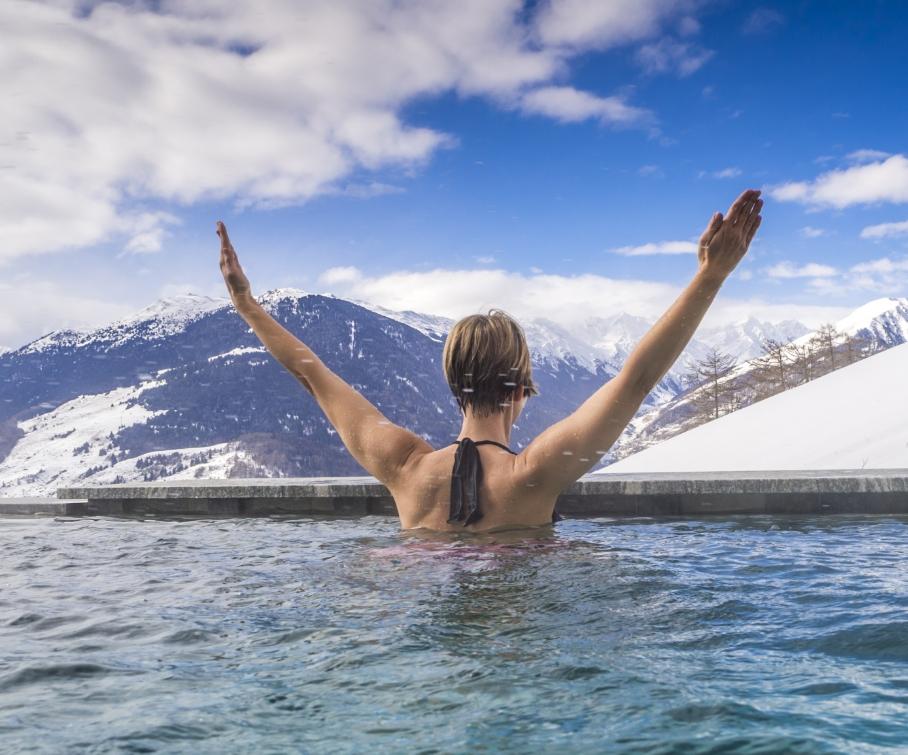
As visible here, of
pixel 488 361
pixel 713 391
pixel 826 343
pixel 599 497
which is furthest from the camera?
pixel 826 343

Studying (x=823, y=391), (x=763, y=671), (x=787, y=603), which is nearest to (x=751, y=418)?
(x=823, y=391)

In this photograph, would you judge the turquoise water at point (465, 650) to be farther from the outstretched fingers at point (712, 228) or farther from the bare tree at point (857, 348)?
the bare tree at point (857, 348)

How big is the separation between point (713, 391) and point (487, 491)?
53.6 metres

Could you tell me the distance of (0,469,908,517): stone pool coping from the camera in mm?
6883

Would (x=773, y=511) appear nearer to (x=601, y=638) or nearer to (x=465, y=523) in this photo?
(x=465, y=523)

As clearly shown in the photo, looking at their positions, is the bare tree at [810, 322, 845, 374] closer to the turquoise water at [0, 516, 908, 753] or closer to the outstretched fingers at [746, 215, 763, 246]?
the turquoise water at [0, 516, 908, 753]

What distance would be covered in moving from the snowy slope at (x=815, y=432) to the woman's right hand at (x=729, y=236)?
7971 millimetres

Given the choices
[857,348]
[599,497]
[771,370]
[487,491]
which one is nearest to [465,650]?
[487,491]

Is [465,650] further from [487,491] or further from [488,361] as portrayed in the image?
[488,361]

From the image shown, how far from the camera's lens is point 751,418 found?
15484mm

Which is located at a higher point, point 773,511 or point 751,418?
point 751,418

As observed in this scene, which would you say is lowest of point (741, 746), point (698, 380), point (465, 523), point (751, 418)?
point (741, 746)

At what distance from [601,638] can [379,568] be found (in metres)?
1.49

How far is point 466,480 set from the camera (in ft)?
12.0
